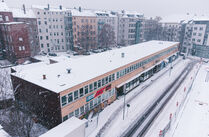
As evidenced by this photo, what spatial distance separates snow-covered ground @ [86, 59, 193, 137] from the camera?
72.3 feet

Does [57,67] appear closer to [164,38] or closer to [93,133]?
[93,133]

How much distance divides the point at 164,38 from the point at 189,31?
Answer: 1547cm

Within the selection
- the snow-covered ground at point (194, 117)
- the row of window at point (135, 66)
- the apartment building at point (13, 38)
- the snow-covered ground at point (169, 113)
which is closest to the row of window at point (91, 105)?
the row of window at point (135, 66)

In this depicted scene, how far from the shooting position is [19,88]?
939 inches

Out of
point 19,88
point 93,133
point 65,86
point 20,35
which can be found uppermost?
point 20,35

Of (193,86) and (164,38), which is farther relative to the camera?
(164,38)

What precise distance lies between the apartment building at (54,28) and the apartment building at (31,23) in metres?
3.37

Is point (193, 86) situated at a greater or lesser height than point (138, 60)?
lesser

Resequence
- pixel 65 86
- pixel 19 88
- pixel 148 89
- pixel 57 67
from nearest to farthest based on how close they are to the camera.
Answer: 1. pixel 65 86
2. pixel 19 88
3. pixel 57 67
4. pixel 148 89

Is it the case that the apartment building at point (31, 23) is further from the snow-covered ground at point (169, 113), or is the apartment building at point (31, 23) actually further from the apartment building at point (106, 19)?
the snow-covered ground at point (169, 113)

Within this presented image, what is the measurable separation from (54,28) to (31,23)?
10.4 metres

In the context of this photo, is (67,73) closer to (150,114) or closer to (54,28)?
(150,114)

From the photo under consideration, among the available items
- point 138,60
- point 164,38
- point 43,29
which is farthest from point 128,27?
point 138,60

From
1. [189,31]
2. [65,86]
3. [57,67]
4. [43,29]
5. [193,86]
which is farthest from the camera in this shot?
[189,31]
